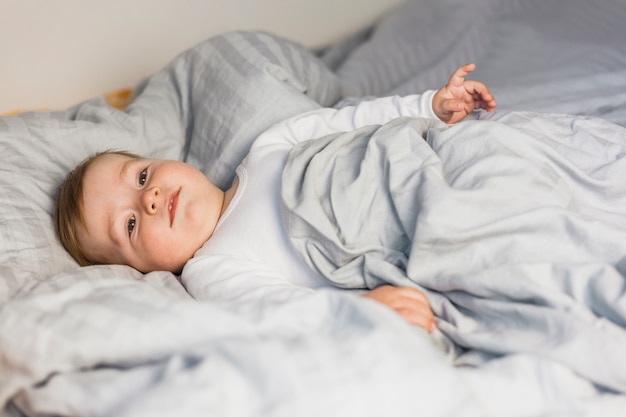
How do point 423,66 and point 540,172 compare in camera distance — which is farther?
point 423,66

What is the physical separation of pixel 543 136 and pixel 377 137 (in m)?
0.26

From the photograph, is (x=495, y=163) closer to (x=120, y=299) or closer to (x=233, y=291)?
(x=233, y=291)

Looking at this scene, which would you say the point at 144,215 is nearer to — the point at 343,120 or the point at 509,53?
the point at 343,120

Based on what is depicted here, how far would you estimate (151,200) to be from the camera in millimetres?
1146

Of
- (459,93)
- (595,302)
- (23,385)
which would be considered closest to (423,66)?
(459,93)

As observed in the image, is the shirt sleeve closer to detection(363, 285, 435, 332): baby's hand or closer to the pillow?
the pillow

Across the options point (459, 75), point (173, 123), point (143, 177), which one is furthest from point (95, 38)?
point (459, 75)

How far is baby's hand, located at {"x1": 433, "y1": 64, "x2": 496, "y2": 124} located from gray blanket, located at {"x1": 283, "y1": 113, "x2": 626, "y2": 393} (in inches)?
4.8

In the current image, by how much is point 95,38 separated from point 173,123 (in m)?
0.37

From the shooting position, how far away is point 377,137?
1.06 metres

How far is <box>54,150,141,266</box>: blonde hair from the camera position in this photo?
1.17 meters

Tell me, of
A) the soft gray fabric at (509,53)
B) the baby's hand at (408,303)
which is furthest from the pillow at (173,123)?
the baby's hand at (408,303)

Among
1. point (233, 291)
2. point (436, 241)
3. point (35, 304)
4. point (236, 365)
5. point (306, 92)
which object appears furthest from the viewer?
point (306, 92)

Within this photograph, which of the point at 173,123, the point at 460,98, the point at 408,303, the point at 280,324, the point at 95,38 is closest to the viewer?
the point at 280,324
